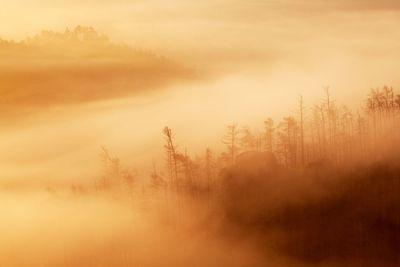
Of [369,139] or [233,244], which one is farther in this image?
Result: [369,139]

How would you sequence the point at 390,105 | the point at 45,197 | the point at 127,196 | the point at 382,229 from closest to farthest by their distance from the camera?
the point at 382,229 → the point at 127,196 → the point at 390,105 → the point at 45,197

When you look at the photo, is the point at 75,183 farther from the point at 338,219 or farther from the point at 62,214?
the point at 338,219

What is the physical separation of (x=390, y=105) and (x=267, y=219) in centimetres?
4410

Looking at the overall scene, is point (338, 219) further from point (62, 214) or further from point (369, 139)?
point (62, 214)

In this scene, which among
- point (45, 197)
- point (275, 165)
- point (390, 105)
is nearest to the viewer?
point (275, 165)

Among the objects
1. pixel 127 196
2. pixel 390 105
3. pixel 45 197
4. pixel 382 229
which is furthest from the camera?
pixel 45 197

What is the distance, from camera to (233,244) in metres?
117

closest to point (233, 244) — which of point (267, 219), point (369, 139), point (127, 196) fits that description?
point (267, 219)

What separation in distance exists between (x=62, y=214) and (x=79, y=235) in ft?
44.6

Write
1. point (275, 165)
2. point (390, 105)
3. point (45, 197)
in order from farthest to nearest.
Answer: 1. point (45, 197)
2. point (390, 105)
3. point (275, 165)

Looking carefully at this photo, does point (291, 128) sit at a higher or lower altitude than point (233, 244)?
higher

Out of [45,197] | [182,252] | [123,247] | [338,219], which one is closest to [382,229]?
[338,219]

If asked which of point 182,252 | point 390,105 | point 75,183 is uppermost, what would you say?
point 390,105

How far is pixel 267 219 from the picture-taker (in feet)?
394
